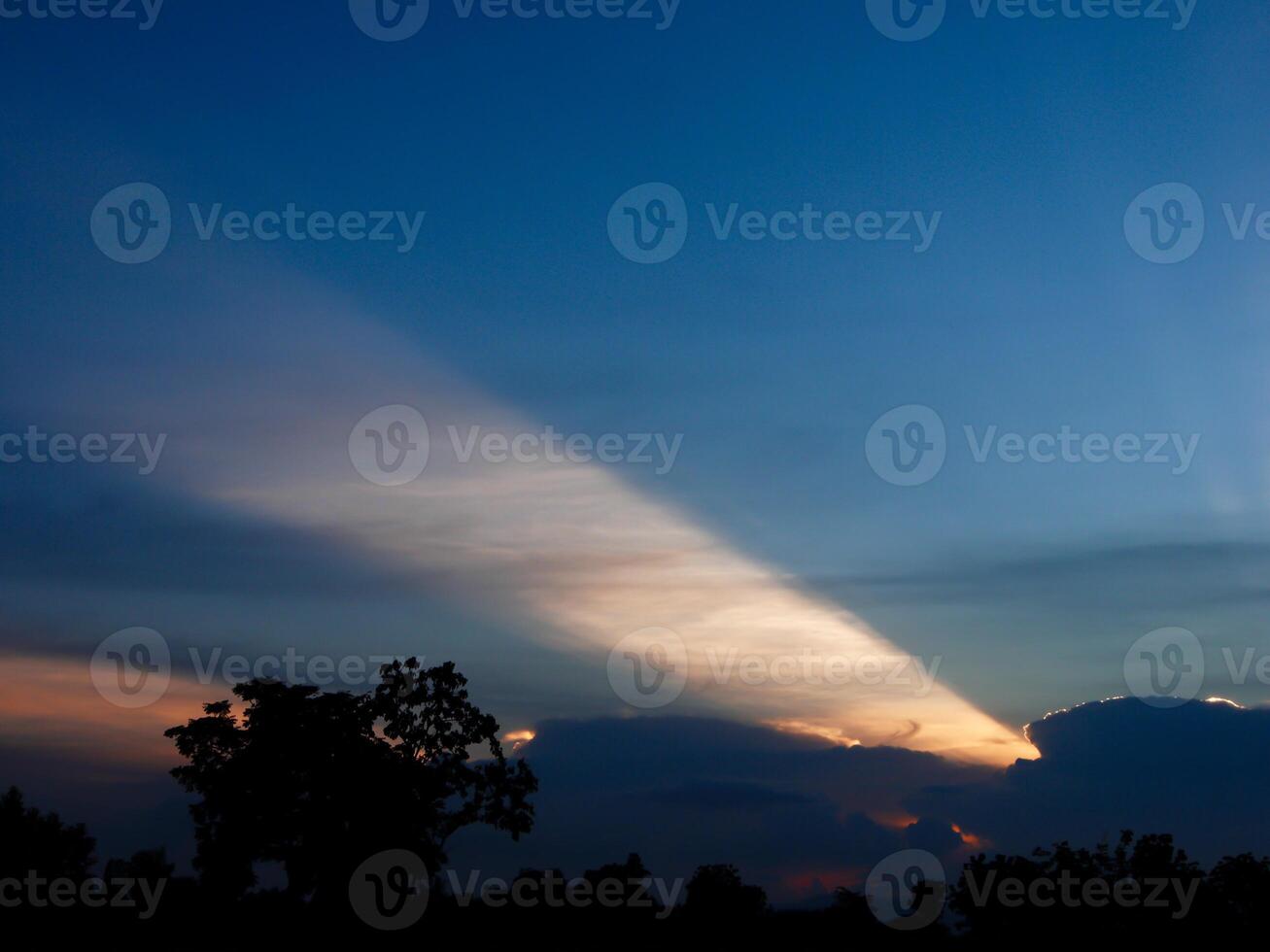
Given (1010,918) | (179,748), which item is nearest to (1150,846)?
(1010,918)

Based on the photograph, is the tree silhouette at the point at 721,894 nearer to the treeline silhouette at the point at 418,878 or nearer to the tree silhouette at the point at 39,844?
the treeline silhouette at the point at 418,878

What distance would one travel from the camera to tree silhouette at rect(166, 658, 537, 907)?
202ft

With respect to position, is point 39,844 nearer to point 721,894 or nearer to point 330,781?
point 330,781

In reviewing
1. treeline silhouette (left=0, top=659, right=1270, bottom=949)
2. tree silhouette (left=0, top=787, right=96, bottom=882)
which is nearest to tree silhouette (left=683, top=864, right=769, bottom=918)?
treeline silhouette (left=0, top=659, right=1270, bottom=949)

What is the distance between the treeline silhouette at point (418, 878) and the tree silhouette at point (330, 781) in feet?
0.24

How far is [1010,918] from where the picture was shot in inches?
2470

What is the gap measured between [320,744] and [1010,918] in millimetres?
37597

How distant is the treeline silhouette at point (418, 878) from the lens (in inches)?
2211

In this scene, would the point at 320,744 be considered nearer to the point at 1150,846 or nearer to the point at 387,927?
the point at 387,927

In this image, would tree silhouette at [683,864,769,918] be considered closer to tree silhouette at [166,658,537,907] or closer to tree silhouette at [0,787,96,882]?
tree silhouette at [166,658,537,907]

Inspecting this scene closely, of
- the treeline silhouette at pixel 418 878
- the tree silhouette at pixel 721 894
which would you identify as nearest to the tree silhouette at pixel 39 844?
the treeline silhouette at pixel 418 878

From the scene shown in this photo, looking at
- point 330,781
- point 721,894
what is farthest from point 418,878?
point 721,894

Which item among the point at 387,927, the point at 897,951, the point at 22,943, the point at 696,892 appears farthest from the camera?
the point at 696,892

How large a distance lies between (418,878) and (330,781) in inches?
278
